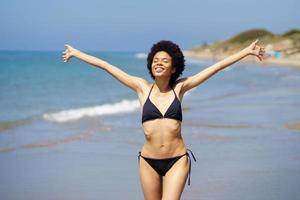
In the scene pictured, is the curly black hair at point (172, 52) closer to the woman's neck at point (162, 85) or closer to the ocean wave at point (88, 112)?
the woman's neck at point (162, 85)

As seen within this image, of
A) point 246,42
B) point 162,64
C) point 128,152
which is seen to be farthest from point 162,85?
point 246,42

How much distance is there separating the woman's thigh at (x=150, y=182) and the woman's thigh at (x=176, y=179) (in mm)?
99

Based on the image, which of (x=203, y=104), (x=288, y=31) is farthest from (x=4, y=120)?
(x=288, y=31)

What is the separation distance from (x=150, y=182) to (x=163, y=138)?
0.40 m

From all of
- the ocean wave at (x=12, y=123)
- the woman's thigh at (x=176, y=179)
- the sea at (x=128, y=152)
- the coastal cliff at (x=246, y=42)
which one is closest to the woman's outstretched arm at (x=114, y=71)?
the woman's thigh at (x=176, y=179)

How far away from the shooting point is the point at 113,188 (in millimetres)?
8500

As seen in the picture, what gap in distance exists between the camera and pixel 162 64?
18.6ft

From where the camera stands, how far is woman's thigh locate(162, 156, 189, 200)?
5434 millimetres

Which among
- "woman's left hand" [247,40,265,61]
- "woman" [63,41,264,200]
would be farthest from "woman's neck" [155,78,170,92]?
"woman's left hand" [247,40,265,61]

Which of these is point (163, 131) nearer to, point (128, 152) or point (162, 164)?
point (162, 164)

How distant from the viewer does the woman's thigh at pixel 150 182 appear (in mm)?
5617

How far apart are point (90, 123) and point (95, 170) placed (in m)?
7.87

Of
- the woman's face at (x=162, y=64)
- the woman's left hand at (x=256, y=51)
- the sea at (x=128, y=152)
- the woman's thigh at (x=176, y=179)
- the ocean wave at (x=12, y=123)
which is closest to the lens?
the woman's thigh at (x=176, y=179)

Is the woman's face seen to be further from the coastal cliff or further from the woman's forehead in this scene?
the coastal cliff
